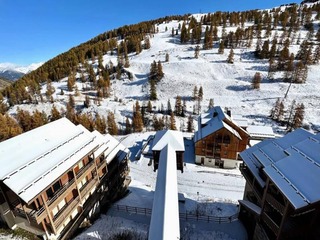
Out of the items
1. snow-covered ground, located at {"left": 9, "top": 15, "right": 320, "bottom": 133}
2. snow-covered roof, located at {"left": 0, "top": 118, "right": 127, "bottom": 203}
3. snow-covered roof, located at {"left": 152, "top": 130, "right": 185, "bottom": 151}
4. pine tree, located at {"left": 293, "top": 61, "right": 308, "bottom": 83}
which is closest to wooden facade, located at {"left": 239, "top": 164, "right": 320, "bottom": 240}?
snow-covered roof, located at {"left": 152, "top": 130, "right": 185, "bottom": 151}

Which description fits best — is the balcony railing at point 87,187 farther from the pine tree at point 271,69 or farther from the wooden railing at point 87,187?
the pine tree at point 271,69

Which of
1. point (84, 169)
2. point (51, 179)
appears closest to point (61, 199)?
point (51, 179)

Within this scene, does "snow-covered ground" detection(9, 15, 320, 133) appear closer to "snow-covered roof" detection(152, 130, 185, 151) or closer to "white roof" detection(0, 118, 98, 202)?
"snow-covered roof" detection(152, 130, 185, 151)

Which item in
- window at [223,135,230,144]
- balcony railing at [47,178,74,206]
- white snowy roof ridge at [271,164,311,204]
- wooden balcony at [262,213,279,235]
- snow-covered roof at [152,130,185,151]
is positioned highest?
snow-covered roof at [152,130,185,151]

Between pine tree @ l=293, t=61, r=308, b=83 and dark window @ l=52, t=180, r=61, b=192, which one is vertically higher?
pine tree @ l=293, t=61, r=308, b=83

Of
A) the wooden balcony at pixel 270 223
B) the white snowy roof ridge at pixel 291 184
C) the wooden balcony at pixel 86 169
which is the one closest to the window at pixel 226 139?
the wooden balcony at pixel 270 223

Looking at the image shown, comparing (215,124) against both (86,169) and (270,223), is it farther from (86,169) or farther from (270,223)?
(86,169)

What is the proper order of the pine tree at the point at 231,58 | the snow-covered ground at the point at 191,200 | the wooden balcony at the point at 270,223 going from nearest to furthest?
the wooden balcony at the point at 270,223 → the snow-covered ground at the point at 191,200 → the pine tree at the point at 231,58
